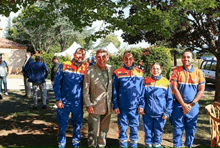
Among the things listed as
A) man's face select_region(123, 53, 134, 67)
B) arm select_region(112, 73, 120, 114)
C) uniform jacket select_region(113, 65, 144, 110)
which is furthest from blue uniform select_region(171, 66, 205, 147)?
arm select_region(112, 73, 120, 114)

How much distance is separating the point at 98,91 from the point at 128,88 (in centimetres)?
56

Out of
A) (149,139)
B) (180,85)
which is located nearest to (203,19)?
(180,85)

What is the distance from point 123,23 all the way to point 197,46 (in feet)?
15.6

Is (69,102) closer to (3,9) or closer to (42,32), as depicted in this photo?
(3,9)

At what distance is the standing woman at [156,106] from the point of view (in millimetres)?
4219

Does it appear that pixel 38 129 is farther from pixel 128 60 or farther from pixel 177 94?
pixel 177 94

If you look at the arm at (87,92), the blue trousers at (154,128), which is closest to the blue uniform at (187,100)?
the blue trousers at (154,128)

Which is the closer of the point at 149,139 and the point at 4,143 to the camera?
the point at 149,139

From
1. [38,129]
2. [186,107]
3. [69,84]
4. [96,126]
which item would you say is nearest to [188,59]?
[186,107]

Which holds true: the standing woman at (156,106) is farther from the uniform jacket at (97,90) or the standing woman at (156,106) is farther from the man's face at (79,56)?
the man's face at (79,56)

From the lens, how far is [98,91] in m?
4.27

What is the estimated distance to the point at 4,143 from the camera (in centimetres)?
499

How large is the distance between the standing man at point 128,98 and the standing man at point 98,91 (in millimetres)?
134

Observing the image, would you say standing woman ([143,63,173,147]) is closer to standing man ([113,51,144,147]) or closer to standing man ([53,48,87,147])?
standing man ([113,51,144,147])
